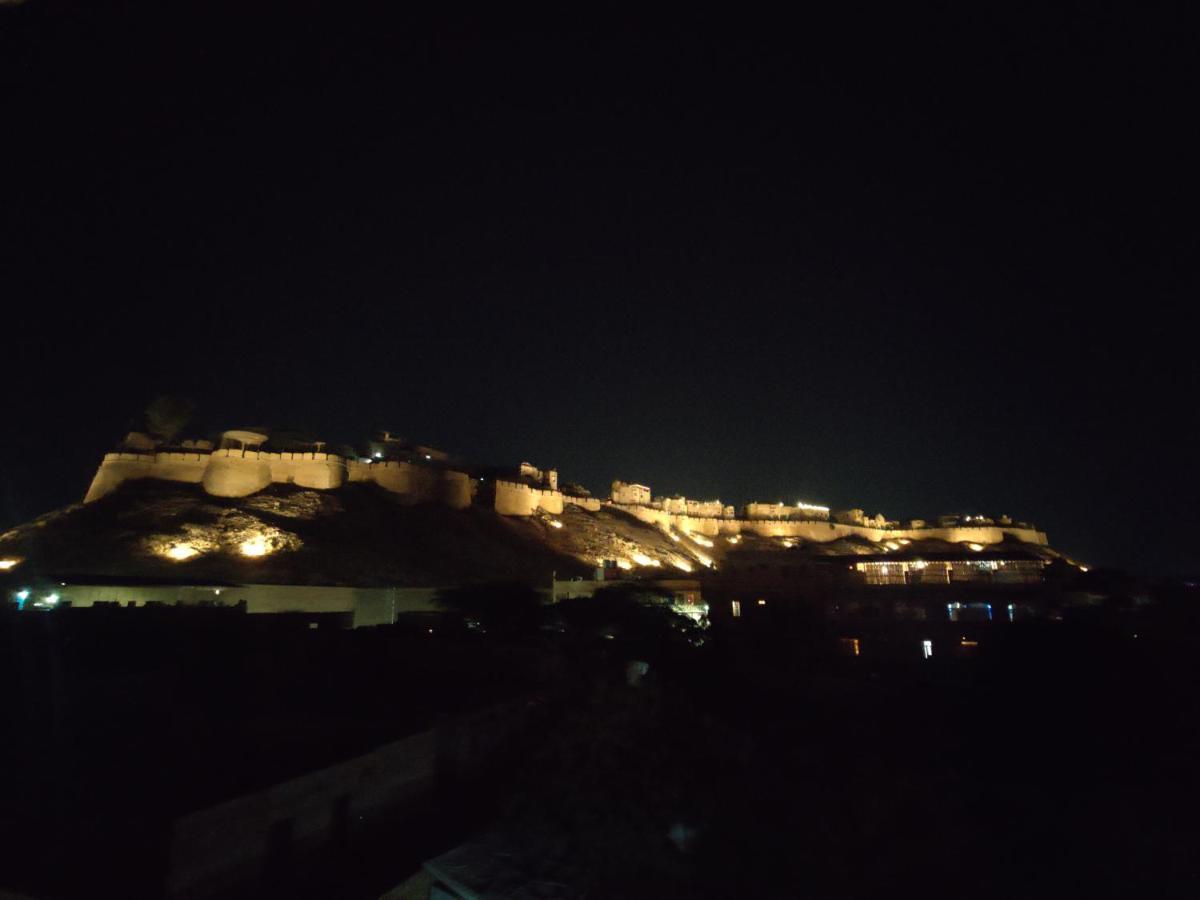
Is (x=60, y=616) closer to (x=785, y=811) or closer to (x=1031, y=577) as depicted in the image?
(x=785, y=811)

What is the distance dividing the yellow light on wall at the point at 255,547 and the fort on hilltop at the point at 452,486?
8893 millimetres

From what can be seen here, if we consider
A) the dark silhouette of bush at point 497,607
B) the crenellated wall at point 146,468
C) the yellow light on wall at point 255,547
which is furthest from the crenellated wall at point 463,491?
the dark silhouette of bush at point 497,607

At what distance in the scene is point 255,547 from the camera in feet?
111

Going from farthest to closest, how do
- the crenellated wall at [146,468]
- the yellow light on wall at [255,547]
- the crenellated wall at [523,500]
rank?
the crenellated wall at [523,500]
the crenellated wall at [146,468]
the yellow light on wall at [255,547]

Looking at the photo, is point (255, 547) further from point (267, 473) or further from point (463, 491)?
point (463, 491)

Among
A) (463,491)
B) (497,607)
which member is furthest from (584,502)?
(497,607)

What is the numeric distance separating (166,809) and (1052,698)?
1521 cm

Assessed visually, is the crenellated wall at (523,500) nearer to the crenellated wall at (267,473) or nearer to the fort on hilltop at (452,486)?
the fort on hilltop at (452,486)

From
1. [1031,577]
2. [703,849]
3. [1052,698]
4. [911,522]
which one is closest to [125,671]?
[703,849]

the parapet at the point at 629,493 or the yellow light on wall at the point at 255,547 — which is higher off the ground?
the parapet at the point at 629,493

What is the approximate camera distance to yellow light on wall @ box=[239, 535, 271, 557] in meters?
33.0

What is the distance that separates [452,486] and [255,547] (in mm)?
16430

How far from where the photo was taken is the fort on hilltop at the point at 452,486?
42.6 metres

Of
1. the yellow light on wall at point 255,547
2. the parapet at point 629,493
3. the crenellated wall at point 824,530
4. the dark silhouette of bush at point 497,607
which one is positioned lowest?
the dark silhouette of bush at point 497,607
